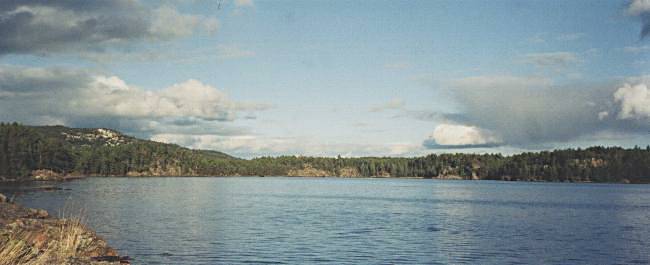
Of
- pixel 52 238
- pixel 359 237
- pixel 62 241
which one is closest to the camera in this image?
pixel 62 241

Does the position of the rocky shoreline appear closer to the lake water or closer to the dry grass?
the dry grass

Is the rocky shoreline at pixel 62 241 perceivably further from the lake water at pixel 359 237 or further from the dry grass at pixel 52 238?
the lake water at pixel 359 237

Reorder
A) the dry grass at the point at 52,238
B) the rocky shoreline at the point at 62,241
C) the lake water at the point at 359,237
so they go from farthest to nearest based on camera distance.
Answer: the lake water at the point at 359,237 < the rocky shoreline at the point at 62,241 < the dry grass at the point at 52,238

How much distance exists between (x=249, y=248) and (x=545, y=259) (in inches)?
970

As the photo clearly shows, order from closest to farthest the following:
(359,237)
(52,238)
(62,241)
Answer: (62,241) < (52,238) < (359,237)

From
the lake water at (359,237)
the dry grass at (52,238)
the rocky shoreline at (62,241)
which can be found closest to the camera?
the dry grass at (52,238)

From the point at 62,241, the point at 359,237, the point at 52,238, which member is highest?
the point at 62,241

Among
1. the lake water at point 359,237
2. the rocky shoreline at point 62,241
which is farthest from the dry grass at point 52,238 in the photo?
the lake water at point 359,237

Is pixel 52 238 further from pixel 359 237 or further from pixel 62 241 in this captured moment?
pixel 359 237

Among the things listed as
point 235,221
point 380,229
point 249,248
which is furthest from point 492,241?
point 235,221

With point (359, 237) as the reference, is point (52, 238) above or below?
above

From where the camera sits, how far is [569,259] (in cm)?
4662

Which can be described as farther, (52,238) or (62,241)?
(52,238)

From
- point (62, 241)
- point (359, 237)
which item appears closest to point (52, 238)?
point (62, 241)
